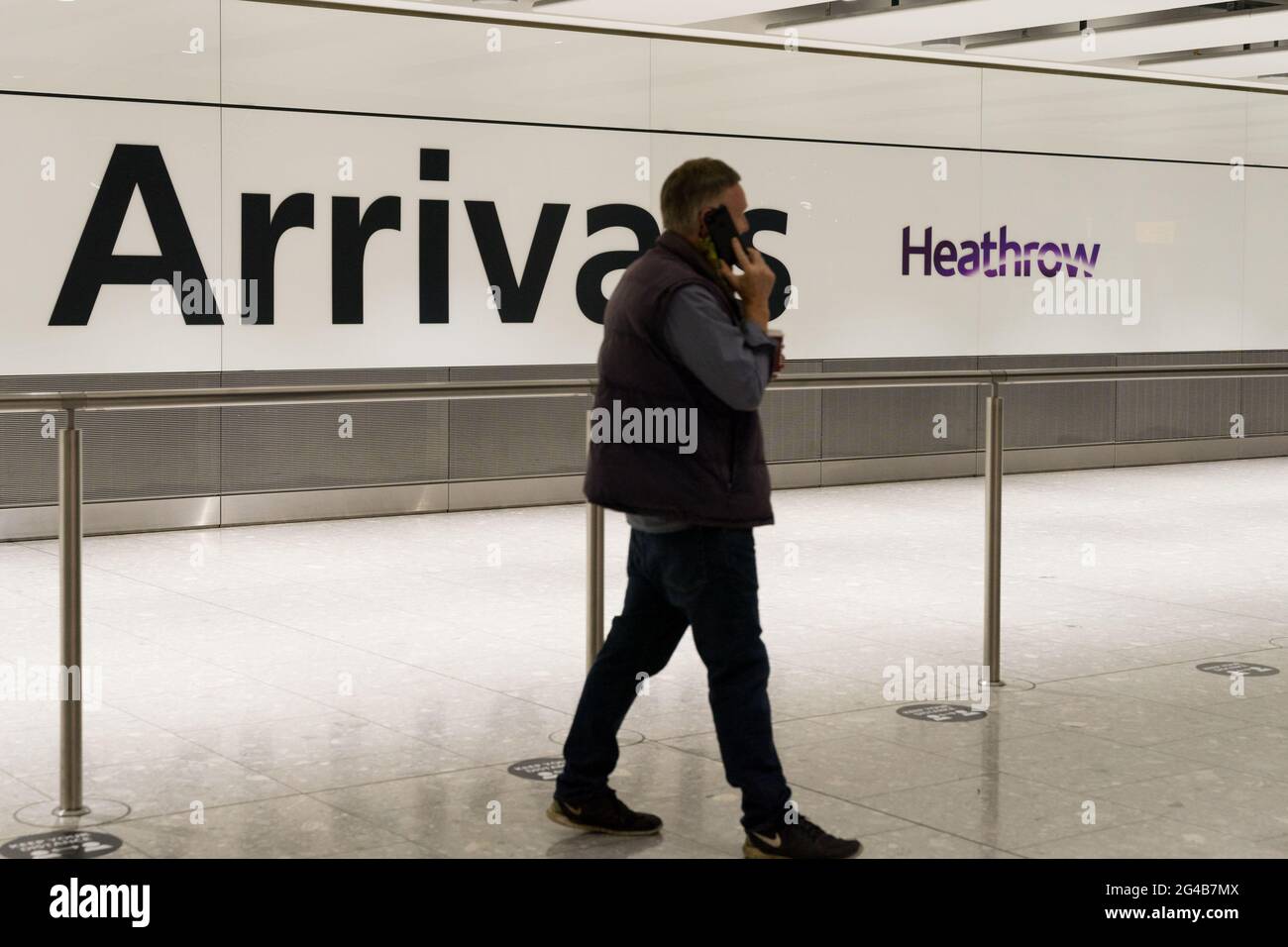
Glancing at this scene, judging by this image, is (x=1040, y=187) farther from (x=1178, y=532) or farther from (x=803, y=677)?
(x=803, y=677)

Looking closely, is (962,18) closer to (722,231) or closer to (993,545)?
(993,545)

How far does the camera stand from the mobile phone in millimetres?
4105

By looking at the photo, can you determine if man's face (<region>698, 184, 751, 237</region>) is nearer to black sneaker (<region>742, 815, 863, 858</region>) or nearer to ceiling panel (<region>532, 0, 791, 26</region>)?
black sneaker (<region>742, 815, 863, 858</region>)

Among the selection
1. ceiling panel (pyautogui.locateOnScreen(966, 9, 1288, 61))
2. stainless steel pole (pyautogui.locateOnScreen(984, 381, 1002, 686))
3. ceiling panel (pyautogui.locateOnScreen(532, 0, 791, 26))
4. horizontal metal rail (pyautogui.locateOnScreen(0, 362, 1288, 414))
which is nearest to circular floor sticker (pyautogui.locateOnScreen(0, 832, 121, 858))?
horizontal metal rail (pyautogui.locateOnScreen(0, 362, 1288, 414))

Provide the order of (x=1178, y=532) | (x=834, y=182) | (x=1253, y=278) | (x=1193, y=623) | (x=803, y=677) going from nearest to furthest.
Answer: (x=803, y=677) < (x=1193, y=623) < (x=1178, y=532) < (x=834, y=182) < (x=1253, y=278)

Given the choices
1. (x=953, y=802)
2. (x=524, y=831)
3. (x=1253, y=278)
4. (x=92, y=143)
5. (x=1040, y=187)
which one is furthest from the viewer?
(x=1253, y=278)

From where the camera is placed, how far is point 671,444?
4.00 metres

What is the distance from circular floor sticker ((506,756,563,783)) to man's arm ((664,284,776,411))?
146 centimetres

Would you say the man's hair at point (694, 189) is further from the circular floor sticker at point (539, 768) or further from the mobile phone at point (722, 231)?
the circular floor sticker at point (539, 768)

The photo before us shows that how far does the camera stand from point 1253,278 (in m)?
15.2

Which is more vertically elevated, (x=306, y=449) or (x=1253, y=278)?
(x=1253, y=278)

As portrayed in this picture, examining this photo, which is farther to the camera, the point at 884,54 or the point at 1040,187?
the point at 1040,187

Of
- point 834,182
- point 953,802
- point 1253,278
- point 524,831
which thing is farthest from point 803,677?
point 1253,278
